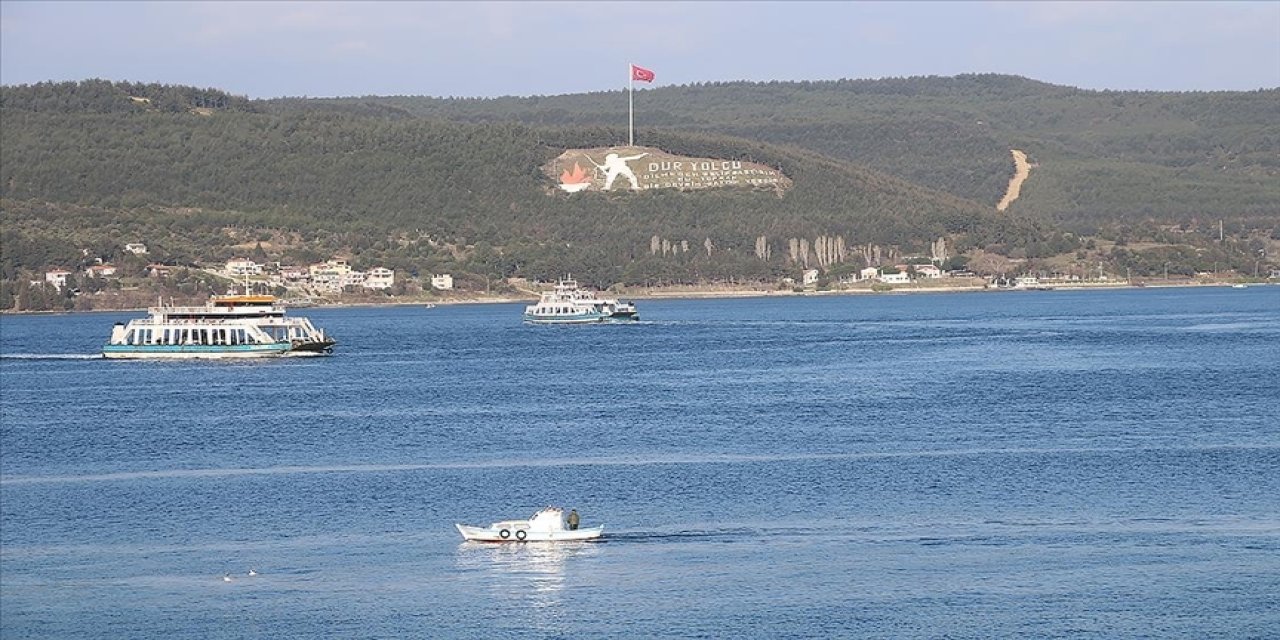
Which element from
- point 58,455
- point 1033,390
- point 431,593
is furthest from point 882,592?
point 1033,390

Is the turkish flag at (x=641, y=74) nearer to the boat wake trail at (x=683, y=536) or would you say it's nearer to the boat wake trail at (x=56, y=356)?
the boat wake trail at (x=56, y=356)

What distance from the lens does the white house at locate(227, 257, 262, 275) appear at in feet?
616

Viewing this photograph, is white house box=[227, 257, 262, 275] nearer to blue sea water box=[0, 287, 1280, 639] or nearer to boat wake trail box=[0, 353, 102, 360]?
boat wake trail box=[0, 353, 102, 360]

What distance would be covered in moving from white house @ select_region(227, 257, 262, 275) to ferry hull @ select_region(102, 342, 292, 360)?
79.4m

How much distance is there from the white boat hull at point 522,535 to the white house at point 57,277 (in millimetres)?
154133

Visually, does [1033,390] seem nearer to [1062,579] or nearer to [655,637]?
[1062,579]

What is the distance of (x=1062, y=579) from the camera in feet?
118

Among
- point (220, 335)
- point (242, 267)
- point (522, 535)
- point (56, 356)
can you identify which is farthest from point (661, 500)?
point (242, 267)

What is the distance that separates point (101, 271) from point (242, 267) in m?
12.7

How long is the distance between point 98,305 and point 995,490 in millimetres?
148207

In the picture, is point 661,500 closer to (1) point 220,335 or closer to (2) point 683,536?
(2) point 683,536

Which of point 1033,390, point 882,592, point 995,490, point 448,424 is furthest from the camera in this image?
point 1033,390

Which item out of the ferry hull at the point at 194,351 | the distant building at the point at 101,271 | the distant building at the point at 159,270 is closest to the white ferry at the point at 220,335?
the ferry hull at the point at 194,351

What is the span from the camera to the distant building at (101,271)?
18662cm
